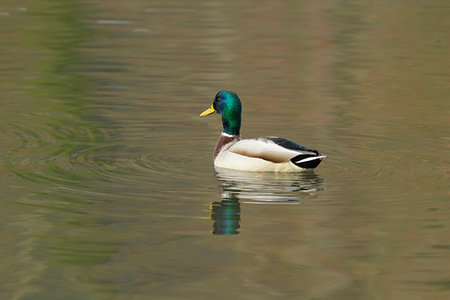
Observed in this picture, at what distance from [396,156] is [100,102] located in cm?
518

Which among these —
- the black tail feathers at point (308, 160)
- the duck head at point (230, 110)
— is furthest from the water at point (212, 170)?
the duck head at point (230, 110)

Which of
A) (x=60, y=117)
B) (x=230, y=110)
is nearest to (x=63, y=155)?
(x=230, y=110)

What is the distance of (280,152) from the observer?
1088 centimetres

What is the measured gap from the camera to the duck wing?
35.3ft

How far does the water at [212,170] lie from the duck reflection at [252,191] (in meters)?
0.03

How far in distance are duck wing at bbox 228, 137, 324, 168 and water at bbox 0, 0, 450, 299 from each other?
0.60 feet

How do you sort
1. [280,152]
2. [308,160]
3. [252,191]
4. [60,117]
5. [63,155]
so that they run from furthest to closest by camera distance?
[60,117] < [63,155] < [280,152] < [308,160] < [252,191]

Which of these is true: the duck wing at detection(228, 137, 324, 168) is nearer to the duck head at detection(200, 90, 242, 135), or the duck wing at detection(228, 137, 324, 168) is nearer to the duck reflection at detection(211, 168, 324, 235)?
the duck reflection at detection(211, 168, 324, 235)

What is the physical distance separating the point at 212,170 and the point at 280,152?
0.81 meters

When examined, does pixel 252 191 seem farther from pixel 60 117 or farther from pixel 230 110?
pixel 60 117

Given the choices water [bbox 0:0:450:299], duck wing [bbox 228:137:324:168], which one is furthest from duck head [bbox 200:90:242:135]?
duck wing [bbox 228:137:324:168]

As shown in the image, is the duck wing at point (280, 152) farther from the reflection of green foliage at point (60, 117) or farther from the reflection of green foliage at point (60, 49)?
the reflection of green foliage at point (60, 49)

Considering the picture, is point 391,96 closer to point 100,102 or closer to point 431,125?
point 431,125

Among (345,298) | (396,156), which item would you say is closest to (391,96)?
(396,156)
